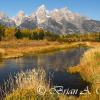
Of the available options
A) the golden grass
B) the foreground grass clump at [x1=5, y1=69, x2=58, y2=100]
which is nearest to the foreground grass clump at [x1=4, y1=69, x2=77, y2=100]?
the foreground grass clump at [x1=5, y1=69, x2=58, y2=100]

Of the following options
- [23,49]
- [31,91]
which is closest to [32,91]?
[31,91]

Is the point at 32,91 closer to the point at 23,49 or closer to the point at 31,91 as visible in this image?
the point at 31,91

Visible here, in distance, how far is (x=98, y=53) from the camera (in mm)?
38156

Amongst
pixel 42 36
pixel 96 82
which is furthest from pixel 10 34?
pixel 96 82

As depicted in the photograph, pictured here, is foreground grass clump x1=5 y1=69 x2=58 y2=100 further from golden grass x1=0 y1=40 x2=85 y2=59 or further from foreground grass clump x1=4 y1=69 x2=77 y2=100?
golden grass x1=0 y1=40 x2=85 y2=59

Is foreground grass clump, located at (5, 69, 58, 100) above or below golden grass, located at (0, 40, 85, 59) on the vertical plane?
Answer: above

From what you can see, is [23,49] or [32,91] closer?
[32,91]

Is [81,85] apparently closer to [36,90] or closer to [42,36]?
[36,90]

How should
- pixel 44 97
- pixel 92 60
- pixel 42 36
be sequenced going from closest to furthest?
pixel 44 97 → pixel 92 60 → pixel 42 36

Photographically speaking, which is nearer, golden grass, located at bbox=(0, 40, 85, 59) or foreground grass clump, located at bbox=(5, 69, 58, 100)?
foreground grass clump, located at bbox=(5, 69, 58, 100)

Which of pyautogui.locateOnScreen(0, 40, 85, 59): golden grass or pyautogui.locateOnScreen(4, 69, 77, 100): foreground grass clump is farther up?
pyautogui.locateOnScreen(4, 69, 77, 100): foreground grass clump

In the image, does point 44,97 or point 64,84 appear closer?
point 44,97

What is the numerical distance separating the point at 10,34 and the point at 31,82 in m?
148

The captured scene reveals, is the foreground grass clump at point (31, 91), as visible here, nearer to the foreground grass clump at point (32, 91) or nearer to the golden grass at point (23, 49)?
the foreground grass clump at point (32, 91)
